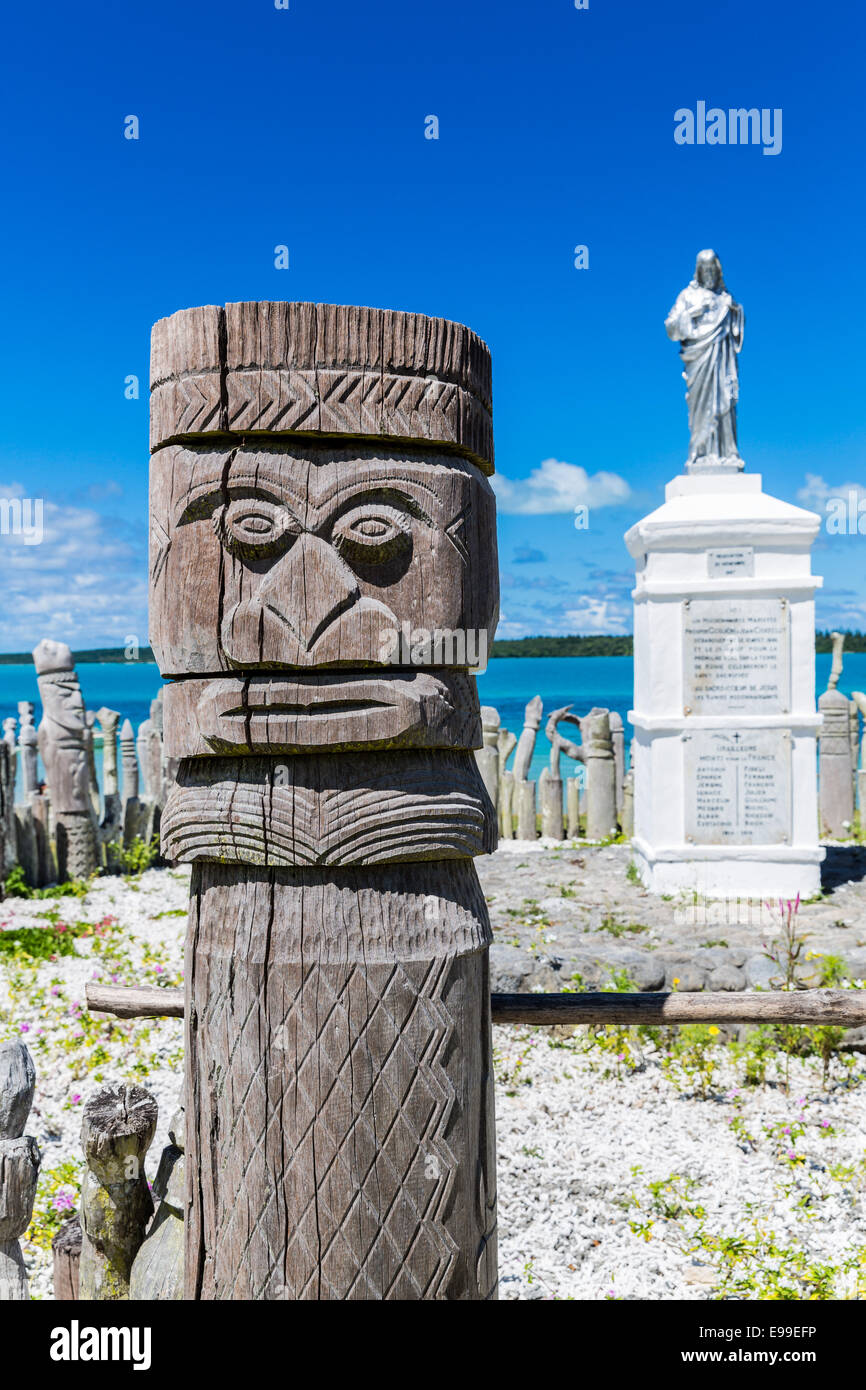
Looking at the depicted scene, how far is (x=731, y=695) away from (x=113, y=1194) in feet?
19.0

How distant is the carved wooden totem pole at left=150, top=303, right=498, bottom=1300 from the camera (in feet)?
5.28

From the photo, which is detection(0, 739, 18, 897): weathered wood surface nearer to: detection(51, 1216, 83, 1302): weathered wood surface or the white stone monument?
the white stone monument

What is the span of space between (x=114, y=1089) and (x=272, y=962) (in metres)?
0.72

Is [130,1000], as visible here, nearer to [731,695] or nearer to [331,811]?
[331,811]

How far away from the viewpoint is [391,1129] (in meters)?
1.61

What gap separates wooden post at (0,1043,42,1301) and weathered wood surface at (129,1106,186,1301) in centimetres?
24

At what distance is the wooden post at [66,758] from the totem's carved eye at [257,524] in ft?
23.7

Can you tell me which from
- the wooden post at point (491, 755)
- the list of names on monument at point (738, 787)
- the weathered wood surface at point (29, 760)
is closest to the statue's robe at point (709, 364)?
the list of names on monument at point (738, 787)

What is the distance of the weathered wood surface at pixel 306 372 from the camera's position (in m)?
1.61

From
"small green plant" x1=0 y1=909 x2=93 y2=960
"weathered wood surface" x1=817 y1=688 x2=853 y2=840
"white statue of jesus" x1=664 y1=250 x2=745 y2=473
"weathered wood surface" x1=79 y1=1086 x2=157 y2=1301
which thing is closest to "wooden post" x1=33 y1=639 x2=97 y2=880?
"small green plant" x1=0 y1=909 x2=93 y2=960

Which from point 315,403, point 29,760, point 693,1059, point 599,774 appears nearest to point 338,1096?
point 315,403
